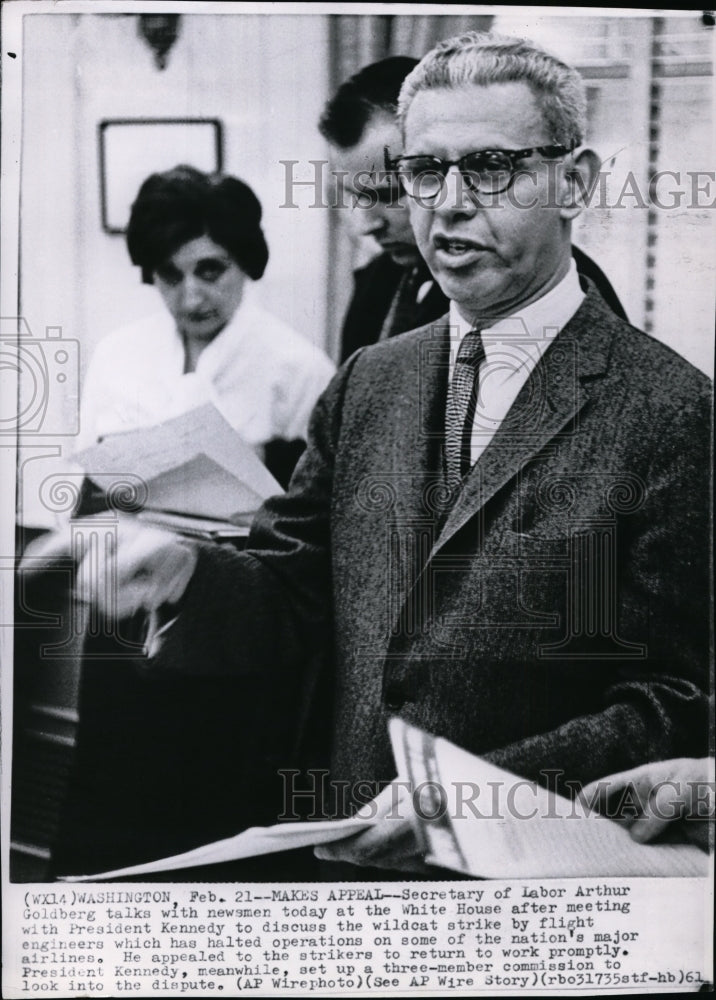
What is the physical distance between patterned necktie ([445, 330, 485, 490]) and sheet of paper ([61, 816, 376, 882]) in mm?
1045

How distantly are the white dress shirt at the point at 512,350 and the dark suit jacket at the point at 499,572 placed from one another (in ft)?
0.11

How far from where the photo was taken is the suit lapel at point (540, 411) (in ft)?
12.6

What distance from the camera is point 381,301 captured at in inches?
155

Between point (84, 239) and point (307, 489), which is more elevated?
point (84, 239)

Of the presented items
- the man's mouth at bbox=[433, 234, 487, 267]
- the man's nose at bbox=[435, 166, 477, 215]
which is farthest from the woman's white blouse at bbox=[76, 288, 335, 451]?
the man's nose at bbox=[435, 166, 477, 215]

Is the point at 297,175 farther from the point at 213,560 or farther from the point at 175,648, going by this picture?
the point at 175,648

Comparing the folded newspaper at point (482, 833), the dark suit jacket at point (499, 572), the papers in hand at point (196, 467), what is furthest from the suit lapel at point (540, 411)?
the folded newspaper at point (482, 833)

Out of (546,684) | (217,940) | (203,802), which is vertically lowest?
(217,940)

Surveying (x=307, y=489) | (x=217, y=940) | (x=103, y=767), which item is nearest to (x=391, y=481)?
(x=307, y=489)

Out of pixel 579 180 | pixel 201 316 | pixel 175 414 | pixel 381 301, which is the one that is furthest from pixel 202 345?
pixel 579 180

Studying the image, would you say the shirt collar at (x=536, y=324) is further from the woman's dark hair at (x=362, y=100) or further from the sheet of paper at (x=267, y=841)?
the sheet of paper at (x=267, y=841)

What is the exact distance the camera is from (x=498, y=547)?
3.82 metres

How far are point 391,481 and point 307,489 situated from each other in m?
0.25

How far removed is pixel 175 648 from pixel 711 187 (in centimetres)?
208
